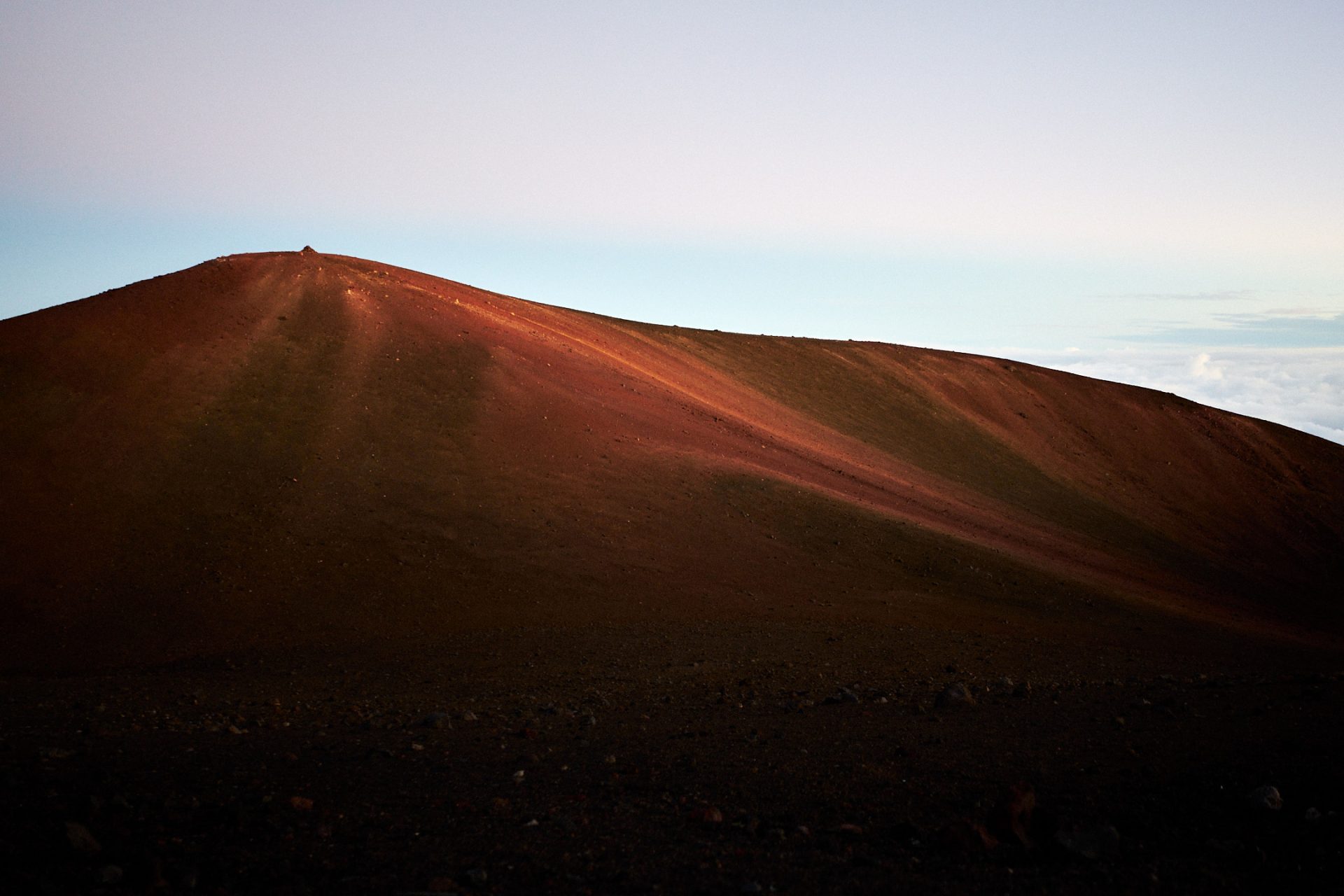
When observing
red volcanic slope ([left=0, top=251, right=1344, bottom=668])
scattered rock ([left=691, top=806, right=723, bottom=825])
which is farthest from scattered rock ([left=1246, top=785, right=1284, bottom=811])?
red volcanic slope ([left=0, top=251, right=1344, bottom=668])

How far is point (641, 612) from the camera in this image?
16.7 meters

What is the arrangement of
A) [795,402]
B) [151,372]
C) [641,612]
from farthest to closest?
[795,402] → [151,372] → [641,612]

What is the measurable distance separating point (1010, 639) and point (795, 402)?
20.9 metres

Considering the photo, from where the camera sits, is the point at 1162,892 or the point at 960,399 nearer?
the point at 1162,892

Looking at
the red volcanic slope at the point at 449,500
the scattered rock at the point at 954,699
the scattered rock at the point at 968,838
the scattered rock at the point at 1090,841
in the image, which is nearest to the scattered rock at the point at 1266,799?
the scattered rock at the point at 1090,841

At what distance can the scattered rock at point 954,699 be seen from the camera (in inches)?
380

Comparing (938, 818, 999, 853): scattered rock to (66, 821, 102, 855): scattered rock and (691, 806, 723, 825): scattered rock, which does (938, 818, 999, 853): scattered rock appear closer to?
(691, 806, 723, 825): scattered rock

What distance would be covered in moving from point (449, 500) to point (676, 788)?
1355cm

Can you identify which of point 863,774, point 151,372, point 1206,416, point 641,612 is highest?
point 1206,416

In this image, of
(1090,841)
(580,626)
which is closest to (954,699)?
(1090,841)

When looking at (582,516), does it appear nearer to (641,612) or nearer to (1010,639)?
(641,612)

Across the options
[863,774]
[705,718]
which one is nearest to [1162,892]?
[863,774]

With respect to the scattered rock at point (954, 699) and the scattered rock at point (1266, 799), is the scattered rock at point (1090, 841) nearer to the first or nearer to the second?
the scattered rock at point (1266, 799)

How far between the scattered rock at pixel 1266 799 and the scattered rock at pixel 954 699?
3.43 meters
